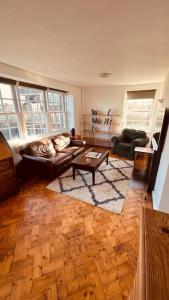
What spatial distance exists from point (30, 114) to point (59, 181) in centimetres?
194

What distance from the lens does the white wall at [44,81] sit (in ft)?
9.09

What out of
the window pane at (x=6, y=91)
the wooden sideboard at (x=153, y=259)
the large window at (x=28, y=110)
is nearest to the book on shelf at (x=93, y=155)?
the large window at (x=28, y=110)

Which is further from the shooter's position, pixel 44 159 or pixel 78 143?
pixel 78 143

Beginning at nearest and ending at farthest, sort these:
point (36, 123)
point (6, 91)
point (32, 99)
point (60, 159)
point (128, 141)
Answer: point (6, 91), point (60, 159), point (32, 99), point (36, 123), point (128, 141)

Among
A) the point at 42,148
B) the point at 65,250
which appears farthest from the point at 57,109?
the point at 65,250

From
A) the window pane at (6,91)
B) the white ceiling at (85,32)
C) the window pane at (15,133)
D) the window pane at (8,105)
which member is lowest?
the window pane at (15,133)

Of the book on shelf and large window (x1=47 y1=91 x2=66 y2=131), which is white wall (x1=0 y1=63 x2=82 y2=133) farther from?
the book on shelf

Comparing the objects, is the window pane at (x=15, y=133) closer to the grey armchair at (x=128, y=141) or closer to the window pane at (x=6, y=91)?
the window pane at (x=6, y=91)

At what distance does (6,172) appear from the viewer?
244cm

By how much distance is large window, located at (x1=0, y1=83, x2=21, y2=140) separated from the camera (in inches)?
117

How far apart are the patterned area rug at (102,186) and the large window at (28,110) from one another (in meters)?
1.55

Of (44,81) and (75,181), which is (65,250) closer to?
(75,181)

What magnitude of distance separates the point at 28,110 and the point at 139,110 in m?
3.70

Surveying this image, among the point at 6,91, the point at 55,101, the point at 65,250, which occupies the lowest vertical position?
the point at 65,250
